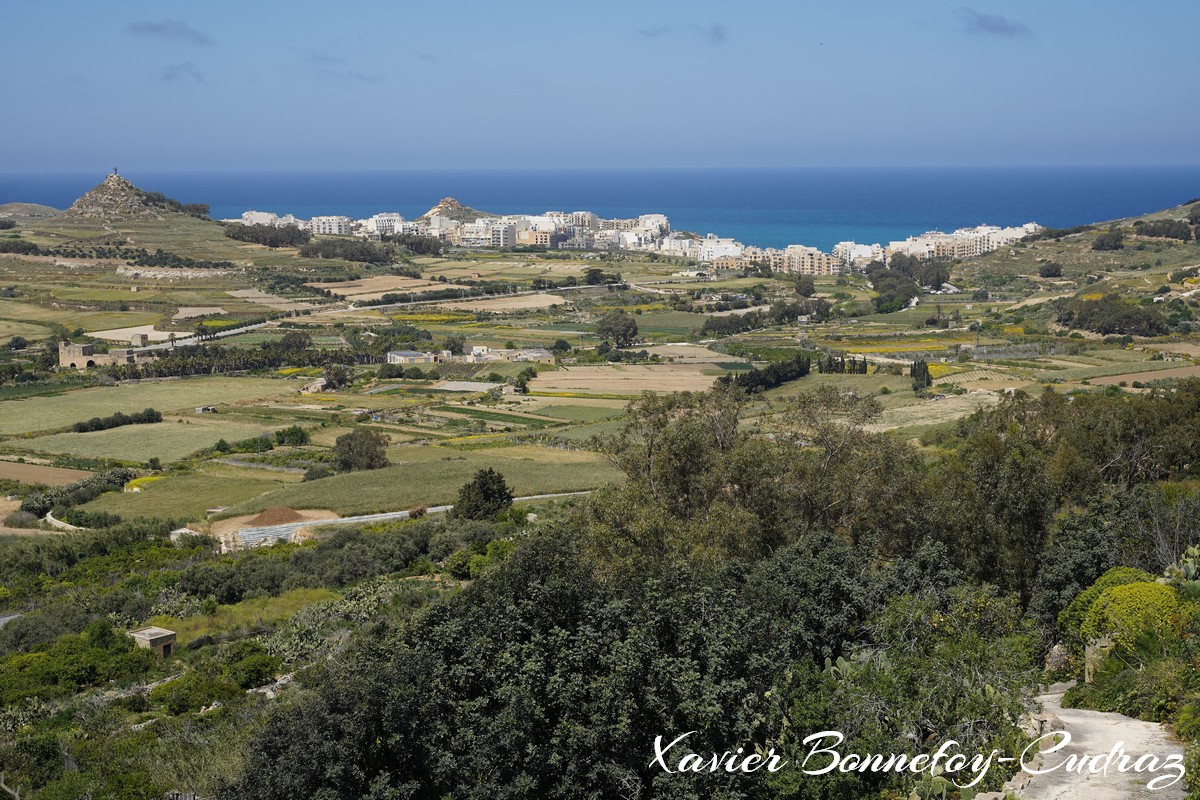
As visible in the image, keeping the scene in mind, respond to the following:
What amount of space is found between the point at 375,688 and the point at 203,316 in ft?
236

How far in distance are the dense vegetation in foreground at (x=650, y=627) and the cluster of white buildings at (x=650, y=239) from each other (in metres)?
86.2

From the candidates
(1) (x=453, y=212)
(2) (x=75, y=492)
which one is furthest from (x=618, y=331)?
(1) (x=453, y=212)

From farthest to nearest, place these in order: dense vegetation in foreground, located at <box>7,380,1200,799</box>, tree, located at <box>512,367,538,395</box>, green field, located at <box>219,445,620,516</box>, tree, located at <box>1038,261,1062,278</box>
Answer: tree, located at <box>1038,261,1062,278</box> → tree, located at <box>512,367,538,395</box> → green field, located at <box>219,445,620,516</box> → dense vegetation in foreground, located at <box>7,380,1200,799</box>

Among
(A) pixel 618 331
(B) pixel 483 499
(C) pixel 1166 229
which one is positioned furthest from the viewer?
(C) pixel 1166 229

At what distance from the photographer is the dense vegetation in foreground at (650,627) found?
11836mm

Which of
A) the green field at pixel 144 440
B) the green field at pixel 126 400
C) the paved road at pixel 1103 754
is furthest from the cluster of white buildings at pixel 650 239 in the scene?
the paved road at pixel 1103 754

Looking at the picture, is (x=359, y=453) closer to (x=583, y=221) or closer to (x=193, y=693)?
(x=193, y=693)

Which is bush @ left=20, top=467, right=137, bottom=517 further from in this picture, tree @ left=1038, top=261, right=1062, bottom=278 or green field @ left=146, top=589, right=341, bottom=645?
tree @ left=1038, top=261, right=1062, bottom=278

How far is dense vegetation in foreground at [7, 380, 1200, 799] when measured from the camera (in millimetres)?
11836

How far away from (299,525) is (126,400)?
2609 centimetres

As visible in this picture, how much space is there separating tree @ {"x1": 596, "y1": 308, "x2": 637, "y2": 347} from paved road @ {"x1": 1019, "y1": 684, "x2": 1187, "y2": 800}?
57.2 meters

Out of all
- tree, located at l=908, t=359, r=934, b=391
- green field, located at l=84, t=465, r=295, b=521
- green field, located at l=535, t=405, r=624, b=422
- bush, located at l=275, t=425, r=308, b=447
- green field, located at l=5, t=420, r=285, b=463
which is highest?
tree, located at l=908, t=359, r=934, b=391

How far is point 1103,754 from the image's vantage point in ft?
36.1

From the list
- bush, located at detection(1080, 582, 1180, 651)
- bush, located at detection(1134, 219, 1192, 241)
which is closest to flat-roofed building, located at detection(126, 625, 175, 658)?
bush, located at detection(1080, 582, 1180, 651)
